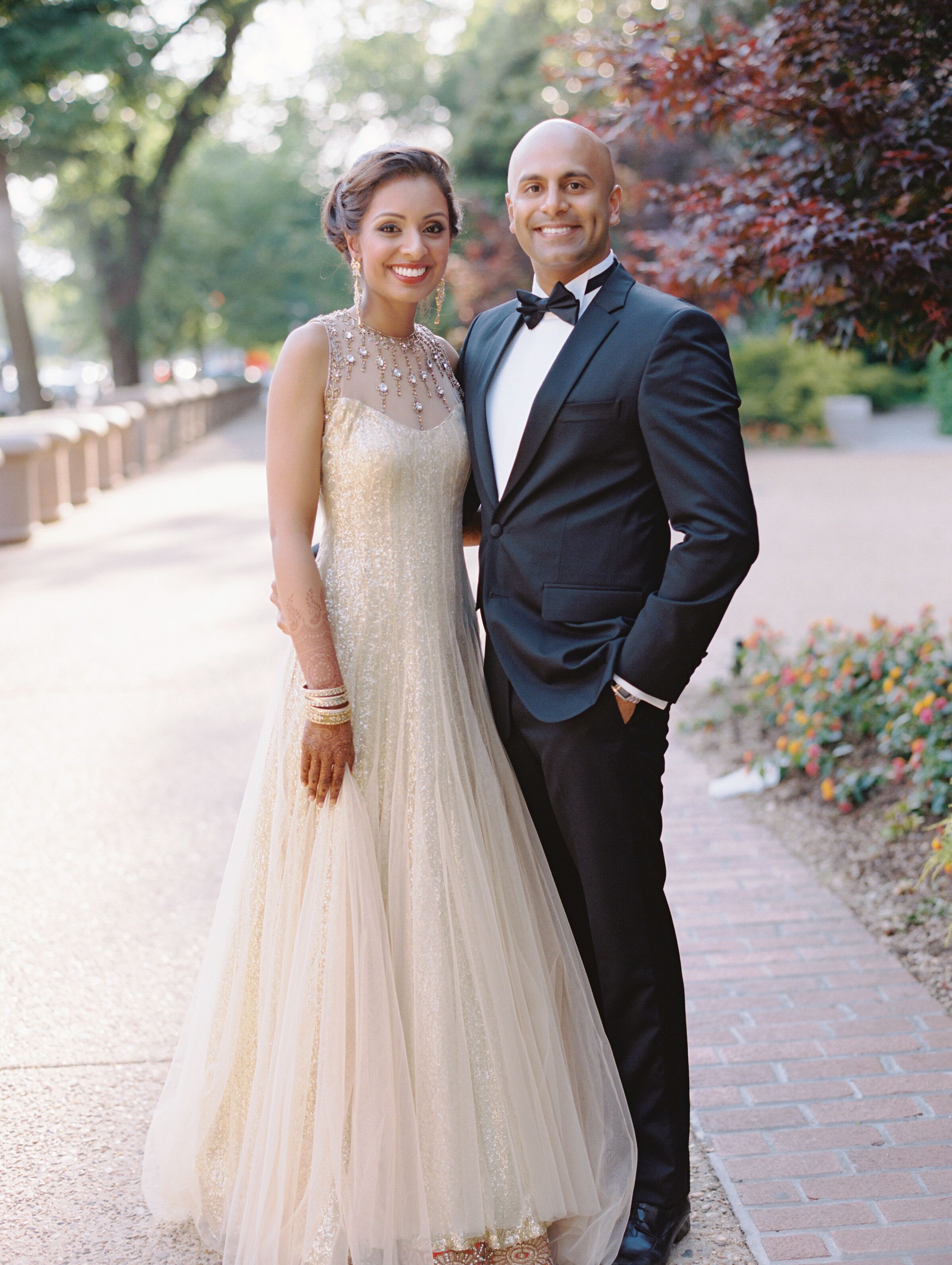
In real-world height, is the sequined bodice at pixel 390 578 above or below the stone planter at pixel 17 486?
above

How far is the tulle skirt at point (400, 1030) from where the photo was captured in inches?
91.9

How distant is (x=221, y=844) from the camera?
Result: 15.9 ft

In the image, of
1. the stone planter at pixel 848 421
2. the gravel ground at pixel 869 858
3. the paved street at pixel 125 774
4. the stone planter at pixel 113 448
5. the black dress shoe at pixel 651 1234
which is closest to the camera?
the black dress shoe at pixel 651 1234

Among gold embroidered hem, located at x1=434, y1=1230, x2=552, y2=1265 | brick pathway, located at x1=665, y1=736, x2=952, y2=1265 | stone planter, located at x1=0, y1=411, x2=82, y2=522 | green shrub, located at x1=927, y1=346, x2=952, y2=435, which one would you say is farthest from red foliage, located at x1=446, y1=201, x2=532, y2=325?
gold embroidered hem, located at x1=434, y1=1230, x2=552, y2=1265

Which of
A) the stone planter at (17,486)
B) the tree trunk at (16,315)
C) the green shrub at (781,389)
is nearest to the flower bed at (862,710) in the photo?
the stone planter at (17,486)

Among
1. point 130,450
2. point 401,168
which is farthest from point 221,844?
point 130,450

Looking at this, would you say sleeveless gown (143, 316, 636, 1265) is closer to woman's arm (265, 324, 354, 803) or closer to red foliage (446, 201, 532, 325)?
woman's arm (265, 324, 354, 803)

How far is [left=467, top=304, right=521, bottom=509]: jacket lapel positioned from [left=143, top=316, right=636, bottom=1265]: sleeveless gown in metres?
0.06

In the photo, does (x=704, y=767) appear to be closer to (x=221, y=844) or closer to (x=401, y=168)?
(x=221, y=844)

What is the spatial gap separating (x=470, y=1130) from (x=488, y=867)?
1.65 feet

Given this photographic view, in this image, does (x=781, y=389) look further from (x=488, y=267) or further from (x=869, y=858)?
(x=869, y=858)

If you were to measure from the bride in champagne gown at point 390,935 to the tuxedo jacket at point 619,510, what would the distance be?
0.17 meters

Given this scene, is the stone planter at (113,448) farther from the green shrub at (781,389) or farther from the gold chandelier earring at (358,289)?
the gold chandelier earring at (358,289)

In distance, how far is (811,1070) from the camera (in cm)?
317
